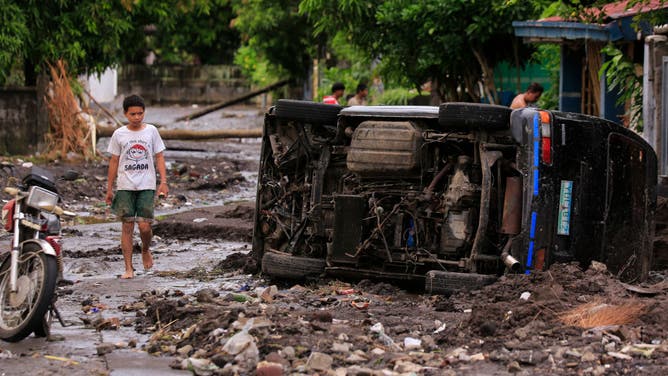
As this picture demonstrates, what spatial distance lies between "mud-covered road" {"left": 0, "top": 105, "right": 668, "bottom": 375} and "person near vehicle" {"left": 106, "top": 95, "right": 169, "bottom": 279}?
1.77 ft

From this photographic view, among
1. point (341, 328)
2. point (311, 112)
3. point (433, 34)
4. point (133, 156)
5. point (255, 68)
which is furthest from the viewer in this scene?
point (255, 68)

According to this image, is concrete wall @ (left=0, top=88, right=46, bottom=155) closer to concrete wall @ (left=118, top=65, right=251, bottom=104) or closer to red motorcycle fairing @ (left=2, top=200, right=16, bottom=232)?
red motorcycle fairing @ (left=2, top=200, right=16, bottom=232)

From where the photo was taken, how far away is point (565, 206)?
9.36 m

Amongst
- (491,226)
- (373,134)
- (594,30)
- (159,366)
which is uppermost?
(594,30)

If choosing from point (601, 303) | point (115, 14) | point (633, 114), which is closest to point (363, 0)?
point (115, 14)

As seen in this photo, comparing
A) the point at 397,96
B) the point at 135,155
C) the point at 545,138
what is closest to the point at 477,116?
the point at 545,138

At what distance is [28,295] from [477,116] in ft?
11.7

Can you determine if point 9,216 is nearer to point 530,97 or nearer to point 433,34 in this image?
point 530,97

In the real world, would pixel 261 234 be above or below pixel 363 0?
below

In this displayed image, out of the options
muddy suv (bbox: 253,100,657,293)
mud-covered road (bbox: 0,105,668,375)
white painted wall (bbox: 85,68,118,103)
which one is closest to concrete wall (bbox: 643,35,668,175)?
mud-covered road (bbox: 0,105,668,375)

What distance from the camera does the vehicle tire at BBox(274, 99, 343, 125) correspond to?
33.7ft

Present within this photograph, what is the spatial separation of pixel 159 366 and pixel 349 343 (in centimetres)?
113

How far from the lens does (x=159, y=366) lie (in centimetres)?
709

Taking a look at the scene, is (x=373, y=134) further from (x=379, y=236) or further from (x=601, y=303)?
(x=601, y=303)
